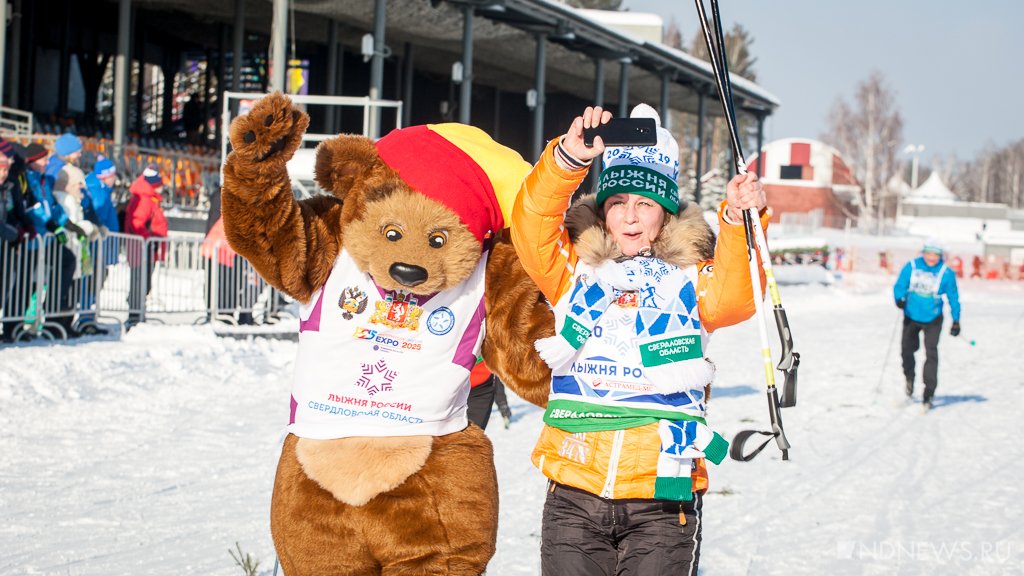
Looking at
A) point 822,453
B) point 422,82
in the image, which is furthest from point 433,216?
point 422,82

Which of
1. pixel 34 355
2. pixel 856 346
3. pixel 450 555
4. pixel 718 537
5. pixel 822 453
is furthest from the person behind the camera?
pixel 856 346

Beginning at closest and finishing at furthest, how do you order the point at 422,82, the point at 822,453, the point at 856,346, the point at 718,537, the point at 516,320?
1. the point at 516,320
2. the point at 718,537
3. the point at 822,453
4. the point at 856,346
5. the point at 422,82

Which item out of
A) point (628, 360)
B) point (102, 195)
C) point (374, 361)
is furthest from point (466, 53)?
point (628, 360)

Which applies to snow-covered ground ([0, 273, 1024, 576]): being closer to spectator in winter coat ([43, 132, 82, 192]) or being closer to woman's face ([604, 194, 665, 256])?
spectator in winter coat ([43, 132, 82, 192])

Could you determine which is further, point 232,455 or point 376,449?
point 232,455

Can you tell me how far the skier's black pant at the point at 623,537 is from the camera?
10.4 ft

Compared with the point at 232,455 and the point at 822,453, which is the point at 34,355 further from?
the point at 822,453

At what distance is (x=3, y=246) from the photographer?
9.96 m

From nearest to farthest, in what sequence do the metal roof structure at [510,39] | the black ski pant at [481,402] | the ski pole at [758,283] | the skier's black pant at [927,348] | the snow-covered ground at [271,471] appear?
the ski pole at [758,283], the snow-covered ground at [271,471], the black ski pant at [481,402], the skier's black pant at [927,348], the metal roof structure at [510,39]

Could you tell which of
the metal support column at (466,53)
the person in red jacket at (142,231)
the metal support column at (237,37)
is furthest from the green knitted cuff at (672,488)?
the metal support column at (237,37)

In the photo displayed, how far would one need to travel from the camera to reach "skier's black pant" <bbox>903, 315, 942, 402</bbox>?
1083cm

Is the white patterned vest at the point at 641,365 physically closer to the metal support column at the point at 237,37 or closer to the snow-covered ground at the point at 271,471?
the snow-covered ground at the point at 271,471

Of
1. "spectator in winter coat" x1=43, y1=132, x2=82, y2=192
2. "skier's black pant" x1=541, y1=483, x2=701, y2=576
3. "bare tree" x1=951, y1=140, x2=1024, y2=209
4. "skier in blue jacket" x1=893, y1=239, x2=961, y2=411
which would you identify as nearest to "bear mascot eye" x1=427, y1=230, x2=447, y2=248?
"skier's black pant" x1=541, y1=483, x2=701, y2=576

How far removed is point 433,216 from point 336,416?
66 cm
